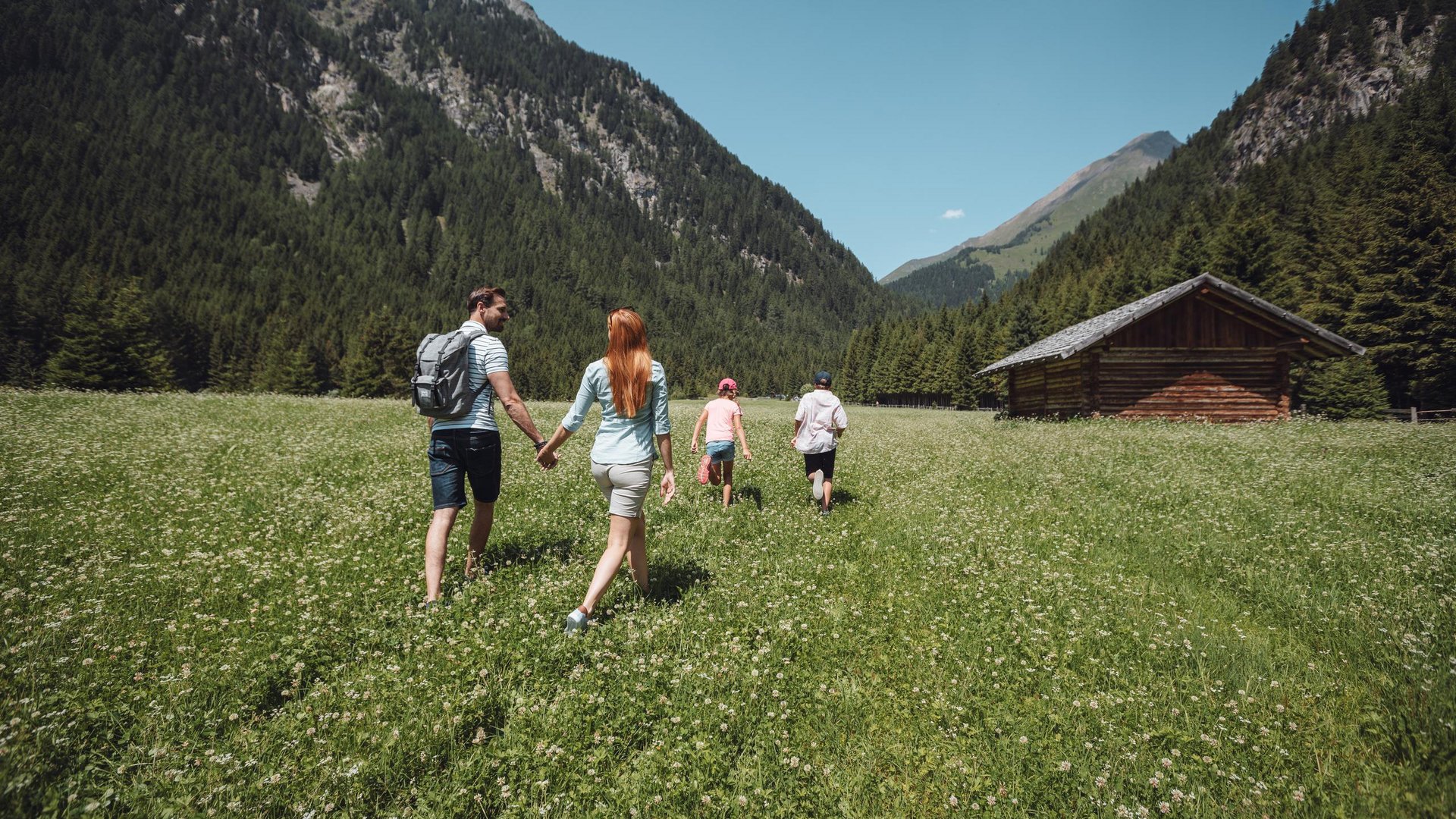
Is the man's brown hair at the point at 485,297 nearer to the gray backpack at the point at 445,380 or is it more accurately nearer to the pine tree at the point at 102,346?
the gray backpack at the point at 445,380

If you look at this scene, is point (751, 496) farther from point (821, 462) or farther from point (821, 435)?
point (821, 435)

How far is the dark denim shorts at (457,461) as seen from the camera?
603cm

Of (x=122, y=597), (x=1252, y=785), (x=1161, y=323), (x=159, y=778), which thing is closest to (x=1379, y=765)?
(x=1252, y=785)

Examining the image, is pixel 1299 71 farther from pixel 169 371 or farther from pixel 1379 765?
pixel 169 371

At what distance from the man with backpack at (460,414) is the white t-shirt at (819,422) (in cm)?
567

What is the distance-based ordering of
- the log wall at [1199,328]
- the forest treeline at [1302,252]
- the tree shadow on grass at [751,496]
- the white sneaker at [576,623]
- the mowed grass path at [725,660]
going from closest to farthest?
the mowed grass path at [725,660] → the white sneaker at [576,623] → the tree shadow on grass at [751,496] → the log wall at [1199,328] → the forest treeline at [1302,252]

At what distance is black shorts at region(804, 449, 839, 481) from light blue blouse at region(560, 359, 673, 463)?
5.05 metres

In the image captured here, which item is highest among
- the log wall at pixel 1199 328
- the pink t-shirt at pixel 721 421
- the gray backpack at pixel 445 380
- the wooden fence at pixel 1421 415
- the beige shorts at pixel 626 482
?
the log wall at pixel 1199 328

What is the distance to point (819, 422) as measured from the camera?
10461 millimetres

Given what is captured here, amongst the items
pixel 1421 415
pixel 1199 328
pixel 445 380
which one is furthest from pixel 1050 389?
pixel 445 380

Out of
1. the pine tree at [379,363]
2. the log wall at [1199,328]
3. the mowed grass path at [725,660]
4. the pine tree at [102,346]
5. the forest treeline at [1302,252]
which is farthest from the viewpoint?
the pine tree at [379,363]

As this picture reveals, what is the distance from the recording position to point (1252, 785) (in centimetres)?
364

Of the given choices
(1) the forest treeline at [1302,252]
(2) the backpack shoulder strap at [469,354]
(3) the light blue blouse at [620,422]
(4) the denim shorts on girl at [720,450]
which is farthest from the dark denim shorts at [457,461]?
(1) the forest treeline at [1302,252]

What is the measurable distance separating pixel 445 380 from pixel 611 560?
2672 mm
